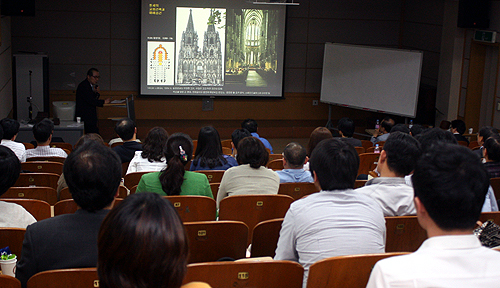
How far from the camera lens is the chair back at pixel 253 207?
3.07m

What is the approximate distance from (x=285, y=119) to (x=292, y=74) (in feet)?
3.08

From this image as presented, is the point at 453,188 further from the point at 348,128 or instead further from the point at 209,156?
the point at 348,128

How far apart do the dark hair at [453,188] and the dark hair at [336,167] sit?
2.75 ft

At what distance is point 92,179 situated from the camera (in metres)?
1.89

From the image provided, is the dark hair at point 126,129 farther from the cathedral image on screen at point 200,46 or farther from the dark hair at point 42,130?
the cathedral image on screen at point 200,46

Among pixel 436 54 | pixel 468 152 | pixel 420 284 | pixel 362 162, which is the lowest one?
pixel 362 162

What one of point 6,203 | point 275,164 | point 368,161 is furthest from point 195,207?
point 368,161

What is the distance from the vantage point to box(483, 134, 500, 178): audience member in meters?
4.02

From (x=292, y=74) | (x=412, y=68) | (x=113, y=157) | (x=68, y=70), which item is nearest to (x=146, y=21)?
(x=68, y=70)

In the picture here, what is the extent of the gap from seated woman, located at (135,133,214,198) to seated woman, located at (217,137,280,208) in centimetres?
18

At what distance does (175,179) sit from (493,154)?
265 centimetres

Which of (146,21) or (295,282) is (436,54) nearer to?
(146,21)

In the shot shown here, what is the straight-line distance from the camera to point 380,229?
2168 millimetres

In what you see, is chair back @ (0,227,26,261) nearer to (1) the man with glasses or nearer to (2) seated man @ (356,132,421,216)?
(2) seated man @ (356,132,421,216)
